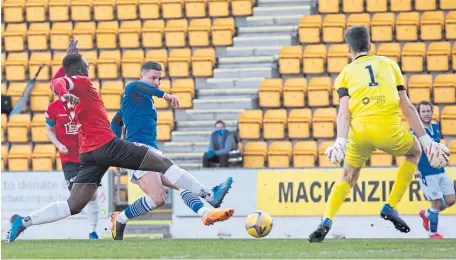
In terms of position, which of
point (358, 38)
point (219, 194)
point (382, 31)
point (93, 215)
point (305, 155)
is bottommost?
point (93, 215)

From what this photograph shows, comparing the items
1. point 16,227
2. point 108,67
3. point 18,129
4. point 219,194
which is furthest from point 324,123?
point 16,227

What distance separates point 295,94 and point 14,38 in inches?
259

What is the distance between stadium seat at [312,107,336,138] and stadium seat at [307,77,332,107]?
434 millimetres

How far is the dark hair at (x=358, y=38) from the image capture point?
9.59m

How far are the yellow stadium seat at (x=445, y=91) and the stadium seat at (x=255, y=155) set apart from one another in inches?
122

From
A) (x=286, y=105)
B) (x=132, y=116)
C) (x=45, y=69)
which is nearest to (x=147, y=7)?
(x=45, y=69)

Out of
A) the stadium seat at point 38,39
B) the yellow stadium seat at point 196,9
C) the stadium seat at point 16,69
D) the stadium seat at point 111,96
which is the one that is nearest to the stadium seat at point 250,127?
the stadium seat at point 111,96

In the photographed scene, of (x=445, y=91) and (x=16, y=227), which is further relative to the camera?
(x=445, y=91)

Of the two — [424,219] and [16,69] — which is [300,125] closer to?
[424,219]

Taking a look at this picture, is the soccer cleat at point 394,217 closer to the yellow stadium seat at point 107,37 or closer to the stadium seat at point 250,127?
the stadium seat at point 250,127

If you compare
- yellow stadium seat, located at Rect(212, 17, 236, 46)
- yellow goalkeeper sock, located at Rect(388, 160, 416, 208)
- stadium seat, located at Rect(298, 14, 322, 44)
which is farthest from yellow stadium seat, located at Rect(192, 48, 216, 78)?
yellow goalkeeper sock, located at Rect(388, 160, 416, 208)

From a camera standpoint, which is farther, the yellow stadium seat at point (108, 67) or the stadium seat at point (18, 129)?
the yellow stadium seat at point (108, 67)

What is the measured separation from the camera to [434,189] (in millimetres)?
13648

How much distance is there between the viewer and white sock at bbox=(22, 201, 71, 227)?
10.8m
